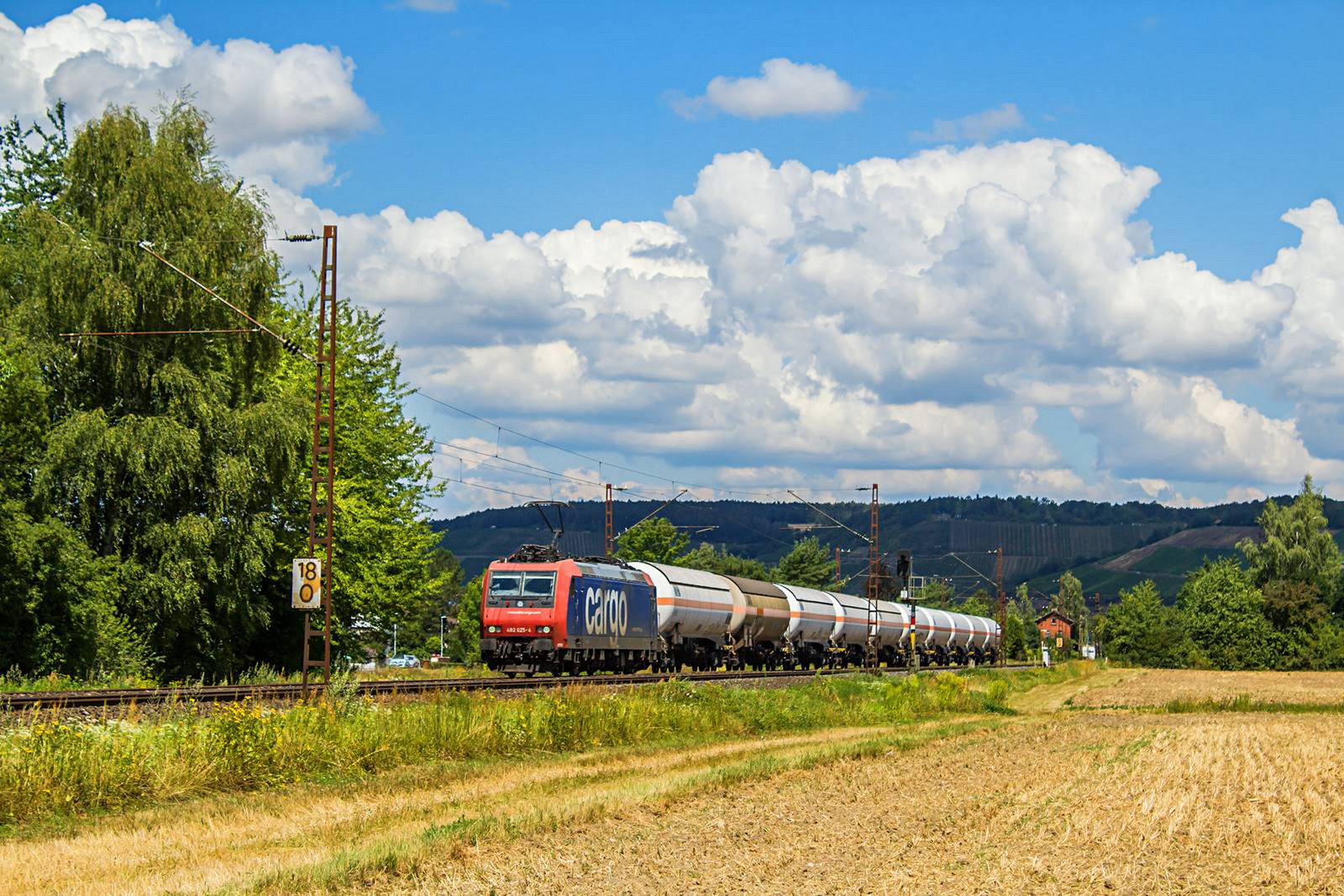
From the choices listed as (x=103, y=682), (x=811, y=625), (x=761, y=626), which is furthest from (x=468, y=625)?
(x=103, y=682)

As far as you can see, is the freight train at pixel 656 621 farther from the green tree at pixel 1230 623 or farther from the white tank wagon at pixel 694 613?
the green tree at pixel 1230 623

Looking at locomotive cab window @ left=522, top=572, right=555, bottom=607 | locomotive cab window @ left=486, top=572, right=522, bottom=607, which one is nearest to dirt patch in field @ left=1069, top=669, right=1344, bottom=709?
locomotive cab window @ left=522, top=572, right=555, bottom=607

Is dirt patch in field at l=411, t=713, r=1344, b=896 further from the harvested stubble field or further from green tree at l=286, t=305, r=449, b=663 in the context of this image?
green tree at l=286, t=305, r=449, b=663

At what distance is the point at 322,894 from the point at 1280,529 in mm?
136511

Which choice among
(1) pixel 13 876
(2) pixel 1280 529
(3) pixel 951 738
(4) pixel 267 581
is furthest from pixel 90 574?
(2) pixel 1280 529

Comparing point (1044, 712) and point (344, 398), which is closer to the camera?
point (1044, 712)

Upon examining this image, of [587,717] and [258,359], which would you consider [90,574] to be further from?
[587,717]

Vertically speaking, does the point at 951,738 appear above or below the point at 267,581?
below

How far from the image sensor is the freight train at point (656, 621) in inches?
1768

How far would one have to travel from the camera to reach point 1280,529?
134875 mm

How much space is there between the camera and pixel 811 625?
71.6 m

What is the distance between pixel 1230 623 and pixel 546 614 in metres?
98.9

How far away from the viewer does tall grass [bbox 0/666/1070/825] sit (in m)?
18.0

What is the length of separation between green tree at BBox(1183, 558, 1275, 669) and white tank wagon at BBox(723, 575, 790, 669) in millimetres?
71591
